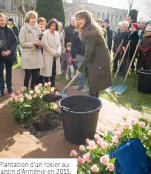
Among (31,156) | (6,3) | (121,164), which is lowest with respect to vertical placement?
(31,156)

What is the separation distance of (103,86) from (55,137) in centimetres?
124

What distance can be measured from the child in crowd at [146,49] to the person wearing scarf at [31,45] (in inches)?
138

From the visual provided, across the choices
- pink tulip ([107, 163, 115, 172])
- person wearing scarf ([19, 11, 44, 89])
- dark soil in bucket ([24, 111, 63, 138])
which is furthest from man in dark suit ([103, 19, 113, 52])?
pink tulip ([107, 163, 115, 172])

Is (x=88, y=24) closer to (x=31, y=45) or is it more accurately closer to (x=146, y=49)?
(x=31, y=45)

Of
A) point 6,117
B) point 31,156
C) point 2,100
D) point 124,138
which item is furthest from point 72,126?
point 2,100

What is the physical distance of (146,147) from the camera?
2168 mm

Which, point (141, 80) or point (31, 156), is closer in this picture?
point (31, 156)

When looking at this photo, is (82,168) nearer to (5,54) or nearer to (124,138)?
(124,138)

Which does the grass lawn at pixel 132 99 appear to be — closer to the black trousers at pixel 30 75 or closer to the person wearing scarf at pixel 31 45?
the black trousers at pixel 30 75

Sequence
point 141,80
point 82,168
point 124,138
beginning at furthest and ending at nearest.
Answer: point 141,80
point 124,138
point 82,168

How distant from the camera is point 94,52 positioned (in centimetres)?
358

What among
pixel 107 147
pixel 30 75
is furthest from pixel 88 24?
pixel 30 75

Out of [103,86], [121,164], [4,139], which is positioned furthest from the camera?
[103,86]

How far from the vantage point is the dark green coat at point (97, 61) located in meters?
3.42
